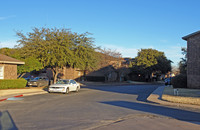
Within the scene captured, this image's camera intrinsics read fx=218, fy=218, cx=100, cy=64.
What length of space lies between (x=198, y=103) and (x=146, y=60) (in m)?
42.5

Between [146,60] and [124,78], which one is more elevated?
[146,60]

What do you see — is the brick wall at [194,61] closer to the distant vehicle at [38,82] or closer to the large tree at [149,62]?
the distant vehicle at [38,82]

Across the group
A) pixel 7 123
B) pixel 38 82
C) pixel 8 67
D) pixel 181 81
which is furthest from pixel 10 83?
pixel 181 81

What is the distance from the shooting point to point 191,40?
2606 cm

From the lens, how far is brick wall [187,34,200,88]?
25.3m

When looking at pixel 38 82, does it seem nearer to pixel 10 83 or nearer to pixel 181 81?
pixel 10 83

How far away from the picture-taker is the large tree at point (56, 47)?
2553 centimetres

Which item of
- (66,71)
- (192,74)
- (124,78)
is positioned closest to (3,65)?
(192,74)

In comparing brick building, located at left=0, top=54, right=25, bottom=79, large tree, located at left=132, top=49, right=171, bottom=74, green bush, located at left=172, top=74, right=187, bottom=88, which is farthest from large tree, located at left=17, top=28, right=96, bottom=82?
large tree, located at left=132, top=49, right=171, bottom=74

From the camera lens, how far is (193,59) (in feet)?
84.5

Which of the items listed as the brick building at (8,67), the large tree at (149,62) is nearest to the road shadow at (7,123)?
the brick building at (8,67)

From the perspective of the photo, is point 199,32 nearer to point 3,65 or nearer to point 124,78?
point 3,65

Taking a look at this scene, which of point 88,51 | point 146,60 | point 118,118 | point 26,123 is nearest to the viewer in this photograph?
point 26,123

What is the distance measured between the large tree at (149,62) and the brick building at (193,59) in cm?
2926
